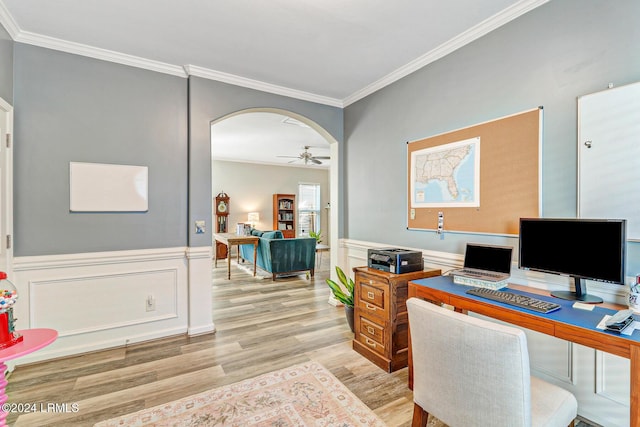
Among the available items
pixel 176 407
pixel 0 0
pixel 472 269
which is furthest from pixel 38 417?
pixel 472 269

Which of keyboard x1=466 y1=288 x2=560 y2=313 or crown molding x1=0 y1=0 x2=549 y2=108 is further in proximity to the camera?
crown molding x1=0 y1=0 x2=549 y2=108

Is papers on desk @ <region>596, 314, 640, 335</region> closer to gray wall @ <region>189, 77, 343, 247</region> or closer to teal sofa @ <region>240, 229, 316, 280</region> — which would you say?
gray wall @ <region>189, 77, 343, 247</region>

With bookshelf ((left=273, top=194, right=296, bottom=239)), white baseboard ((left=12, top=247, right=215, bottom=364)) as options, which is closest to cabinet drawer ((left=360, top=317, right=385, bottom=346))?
white baseboard ((left=12, top=247, right=215, bottom=364))

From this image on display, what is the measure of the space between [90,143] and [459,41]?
3.32 meters

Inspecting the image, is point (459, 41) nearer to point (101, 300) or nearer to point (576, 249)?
point (576, 249)

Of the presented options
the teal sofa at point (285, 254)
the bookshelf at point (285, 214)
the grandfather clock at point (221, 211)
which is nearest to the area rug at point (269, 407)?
the teal sofa at point (285, 254)

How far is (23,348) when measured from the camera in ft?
4.00

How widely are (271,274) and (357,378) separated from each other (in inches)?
137

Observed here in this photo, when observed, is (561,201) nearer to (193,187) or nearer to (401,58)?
(401,58)

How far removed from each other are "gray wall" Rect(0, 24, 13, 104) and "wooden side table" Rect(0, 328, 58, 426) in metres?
2.03

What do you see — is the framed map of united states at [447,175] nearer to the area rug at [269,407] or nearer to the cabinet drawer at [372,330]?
the cabinet drawer at [372,330]

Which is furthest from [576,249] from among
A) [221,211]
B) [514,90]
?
[221,211]

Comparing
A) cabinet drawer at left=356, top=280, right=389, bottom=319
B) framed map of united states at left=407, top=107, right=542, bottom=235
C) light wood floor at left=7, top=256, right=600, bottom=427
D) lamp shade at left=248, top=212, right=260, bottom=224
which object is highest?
framed map of united states at left=407, top=107, right=542, bottom=235

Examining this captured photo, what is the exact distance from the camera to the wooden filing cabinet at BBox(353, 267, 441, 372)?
7.73 feet
